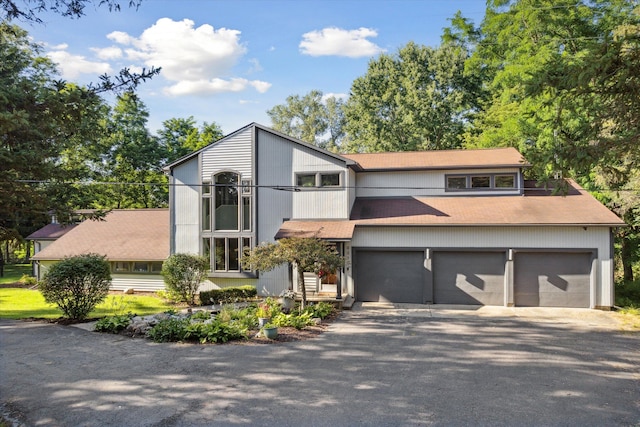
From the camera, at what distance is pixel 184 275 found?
16719 millimetres

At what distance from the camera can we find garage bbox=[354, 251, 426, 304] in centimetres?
1650

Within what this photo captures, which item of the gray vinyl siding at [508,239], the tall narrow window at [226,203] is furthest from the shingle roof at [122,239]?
the gray vinyl siding at [508,239]

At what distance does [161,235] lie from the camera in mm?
21656

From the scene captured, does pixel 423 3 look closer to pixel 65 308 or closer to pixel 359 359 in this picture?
pixel 359 359

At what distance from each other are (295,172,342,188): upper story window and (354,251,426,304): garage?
333cm

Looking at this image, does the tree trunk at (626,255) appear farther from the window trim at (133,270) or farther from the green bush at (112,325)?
the window trim at (133,270)

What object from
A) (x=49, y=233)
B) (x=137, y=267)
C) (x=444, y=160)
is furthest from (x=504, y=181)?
(x=49, y=233)

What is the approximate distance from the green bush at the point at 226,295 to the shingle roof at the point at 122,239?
14.0ft

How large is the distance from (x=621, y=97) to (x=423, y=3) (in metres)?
8.89

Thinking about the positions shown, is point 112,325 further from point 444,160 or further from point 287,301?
point 444,160

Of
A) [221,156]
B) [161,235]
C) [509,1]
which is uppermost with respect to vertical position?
[509,1]

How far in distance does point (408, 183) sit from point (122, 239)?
51.8 ft

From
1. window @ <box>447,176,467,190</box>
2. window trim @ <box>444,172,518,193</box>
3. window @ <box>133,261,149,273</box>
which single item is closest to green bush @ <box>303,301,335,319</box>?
window trim @ <box>444,172,518,193</box>

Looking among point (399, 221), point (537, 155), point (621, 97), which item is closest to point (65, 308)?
point (399, 221)
